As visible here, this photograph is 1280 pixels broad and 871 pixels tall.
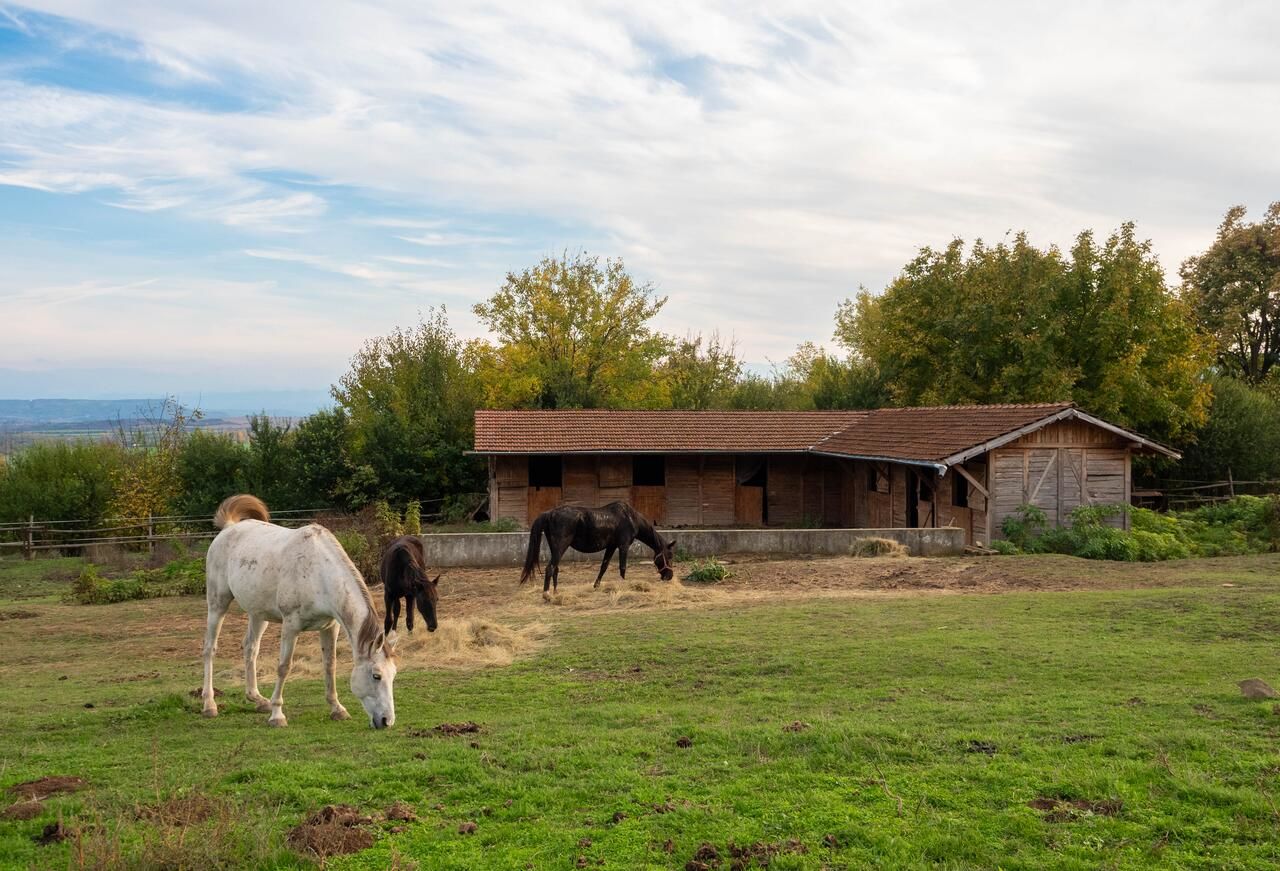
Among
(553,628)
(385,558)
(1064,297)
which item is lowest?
(553,628)

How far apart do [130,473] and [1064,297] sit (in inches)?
1308

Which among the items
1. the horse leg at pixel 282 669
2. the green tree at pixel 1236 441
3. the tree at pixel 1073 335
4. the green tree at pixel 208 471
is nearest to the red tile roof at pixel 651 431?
A: the tree at pixel 1073 335

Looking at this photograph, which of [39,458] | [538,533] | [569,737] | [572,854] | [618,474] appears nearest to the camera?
[572,854]

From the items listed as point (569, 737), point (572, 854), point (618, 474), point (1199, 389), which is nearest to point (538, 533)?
point (569, 737)

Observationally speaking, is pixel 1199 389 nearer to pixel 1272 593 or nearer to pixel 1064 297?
pixel 1064 297

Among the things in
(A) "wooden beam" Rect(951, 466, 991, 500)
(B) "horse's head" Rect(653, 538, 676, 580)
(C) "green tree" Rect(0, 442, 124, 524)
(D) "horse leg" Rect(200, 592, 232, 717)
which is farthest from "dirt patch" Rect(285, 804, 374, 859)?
(C) "green tree" Rect(0, 442, 124, 524)

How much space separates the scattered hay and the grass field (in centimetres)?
699

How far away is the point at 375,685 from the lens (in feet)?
24.9

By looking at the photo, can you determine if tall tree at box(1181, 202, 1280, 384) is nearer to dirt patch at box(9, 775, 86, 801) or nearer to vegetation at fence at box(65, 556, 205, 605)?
vegetation at fence at box(65, 556, 205, 605)

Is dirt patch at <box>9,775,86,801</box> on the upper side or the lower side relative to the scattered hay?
lower

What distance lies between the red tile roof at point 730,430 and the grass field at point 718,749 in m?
12.9

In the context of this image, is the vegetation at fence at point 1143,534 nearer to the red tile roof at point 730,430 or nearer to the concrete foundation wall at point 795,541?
the concrete foundation wall at point 795,541

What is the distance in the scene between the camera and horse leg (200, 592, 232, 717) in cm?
823

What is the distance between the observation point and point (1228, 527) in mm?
22844
